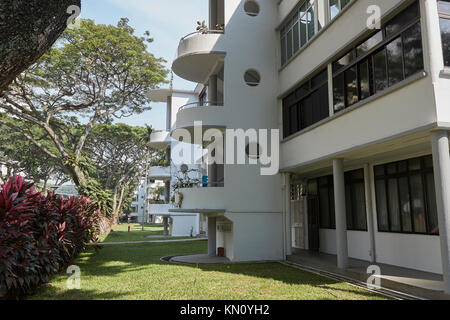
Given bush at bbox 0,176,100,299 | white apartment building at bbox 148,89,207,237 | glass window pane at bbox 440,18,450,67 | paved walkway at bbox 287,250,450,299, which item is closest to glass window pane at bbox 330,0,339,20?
glass window pane at bbox 440,18,450,67

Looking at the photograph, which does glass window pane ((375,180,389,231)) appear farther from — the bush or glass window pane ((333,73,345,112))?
the bush

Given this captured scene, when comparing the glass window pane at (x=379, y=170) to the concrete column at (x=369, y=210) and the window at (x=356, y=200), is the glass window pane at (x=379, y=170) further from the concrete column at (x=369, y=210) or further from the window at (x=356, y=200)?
the window at (x=356, y=200)

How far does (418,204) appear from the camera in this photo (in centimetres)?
1025

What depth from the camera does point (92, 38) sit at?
75.8 ft

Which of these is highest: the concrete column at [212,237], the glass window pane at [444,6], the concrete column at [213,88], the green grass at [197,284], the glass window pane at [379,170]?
the concrete column at [213,88]

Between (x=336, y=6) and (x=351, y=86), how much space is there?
278 cm

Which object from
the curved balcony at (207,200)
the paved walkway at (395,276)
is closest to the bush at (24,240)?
the curved balcony at (207,200)

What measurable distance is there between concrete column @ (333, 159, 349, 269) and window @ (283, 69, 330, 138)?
195cm

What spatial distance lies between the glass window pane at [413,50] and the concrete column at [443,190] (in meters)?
1.59

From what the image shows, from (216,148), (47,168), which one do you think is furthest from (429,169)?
(47,168)

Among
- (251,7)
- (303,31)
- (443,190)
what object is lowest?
(443,190)

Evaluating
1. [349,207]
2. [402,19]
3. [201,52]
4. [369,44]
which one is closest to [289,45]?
[201,52]

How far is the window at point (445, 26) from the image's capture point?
7.24 metres

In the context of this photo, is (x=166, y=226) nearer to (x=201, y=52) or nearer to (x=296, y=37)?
(x=201, y=52)
